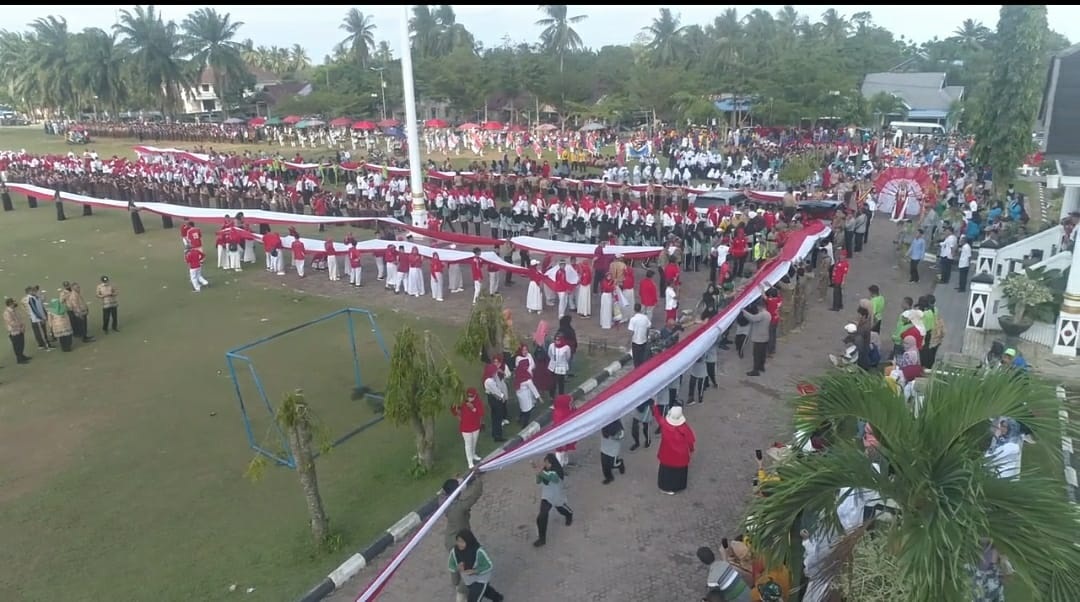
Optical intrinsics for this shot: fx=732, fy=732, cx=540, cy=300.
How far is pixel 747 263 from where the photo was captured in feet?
64.7

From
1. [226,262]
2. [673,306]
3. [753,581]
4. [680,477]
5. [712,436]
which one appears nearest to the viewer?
[753,581]

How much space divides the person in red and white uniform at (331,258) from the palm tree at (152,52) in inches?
2041

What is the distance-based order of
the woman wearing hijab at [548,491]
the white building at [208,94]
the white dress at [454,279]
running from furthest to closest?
the white building at [208,94] → the white dress at [454,279] → the woman wearing hijab at [548,491]

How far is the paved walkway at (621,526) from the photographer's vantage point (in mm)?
7750

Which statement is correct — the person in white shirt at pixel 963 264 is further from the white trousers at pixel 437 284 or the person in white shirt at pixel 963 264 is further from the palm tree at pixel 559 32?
the palm tree at pixel 559 32

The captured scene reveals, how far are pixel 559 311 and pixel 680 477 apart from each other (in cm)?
762

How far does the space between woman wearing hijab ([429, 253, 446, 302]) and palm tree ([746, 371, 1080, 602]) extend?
12966 mm

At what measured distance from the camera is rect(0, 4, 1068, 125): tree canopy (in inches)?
1735

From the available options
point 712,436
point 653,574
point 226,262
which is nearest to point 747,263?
point 712,436

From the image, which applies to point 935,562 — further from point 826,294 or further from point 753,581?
point 826,294

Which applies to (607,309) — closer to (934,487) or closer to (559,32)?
(934,487)

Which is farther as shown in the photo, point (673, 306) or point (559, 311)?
point (559, 311)

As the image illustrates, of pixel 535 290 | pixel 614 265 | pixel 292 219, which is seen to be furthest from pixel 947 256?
pixel 292 219

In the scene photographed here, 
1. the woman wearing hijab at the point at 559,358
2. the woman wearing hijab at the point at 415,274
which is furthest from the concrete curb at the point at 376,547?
the woman wearing hijab at the point at 415,274
